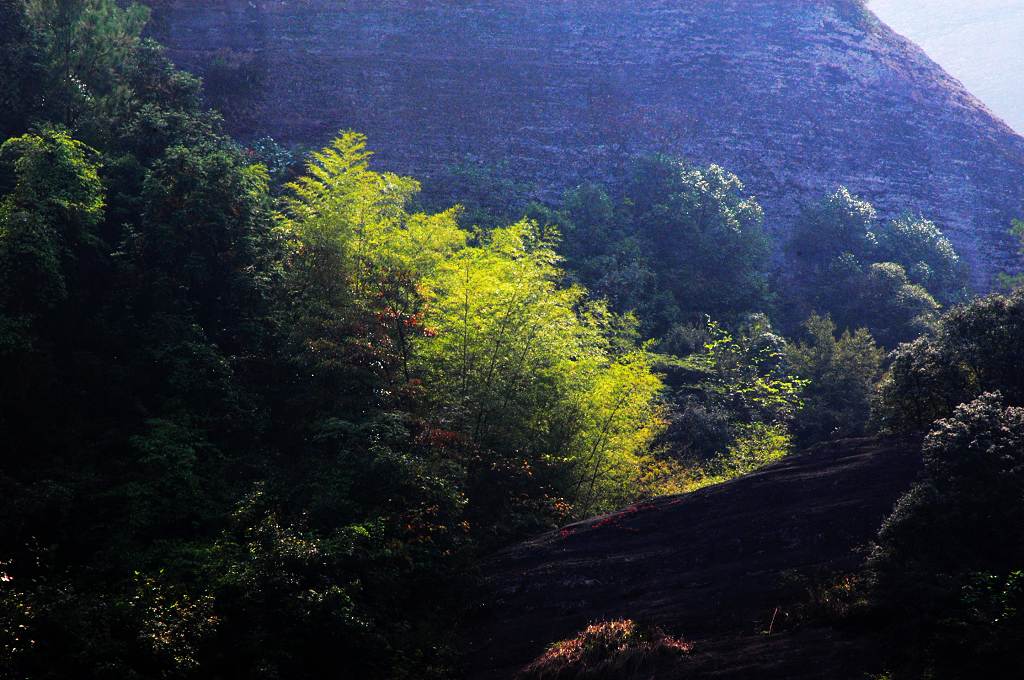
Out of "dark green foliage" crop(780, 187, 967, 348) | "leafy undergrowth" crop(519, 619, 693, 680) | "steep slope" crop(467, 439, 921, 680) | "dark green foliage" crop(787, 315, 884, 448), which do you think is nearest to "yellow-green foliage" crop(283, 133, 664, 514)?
"steep slope" crop(467, 439, 921, 680)

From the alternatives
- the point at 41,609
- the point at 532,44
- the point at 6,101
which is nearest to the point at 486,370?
the point at 41,609

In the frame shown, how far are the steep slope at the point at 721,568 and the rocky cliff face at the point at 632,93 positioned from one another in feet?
86.3

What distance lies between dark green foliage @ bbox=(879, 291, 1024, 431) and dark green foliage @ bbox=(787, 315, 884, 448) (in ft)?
35.5

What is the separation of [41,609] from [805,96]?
47.8m

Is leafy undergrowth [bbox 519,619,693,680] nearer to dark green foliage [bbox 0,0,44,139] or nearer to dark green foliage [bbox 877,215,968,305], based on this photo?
dark green foliage [bbox 0,0,44,139]

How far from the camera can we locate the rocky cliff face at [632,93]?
4003cm

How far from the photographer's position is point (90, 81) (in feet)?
73.5

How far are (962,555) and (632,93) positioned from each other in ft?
130

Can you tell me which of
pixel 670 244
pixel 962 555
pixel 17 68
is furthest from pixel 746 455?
pixel 17 68

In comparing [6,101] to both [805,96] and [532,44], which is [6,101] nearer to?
[532,44]

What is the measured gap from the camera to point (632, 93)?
151 ft

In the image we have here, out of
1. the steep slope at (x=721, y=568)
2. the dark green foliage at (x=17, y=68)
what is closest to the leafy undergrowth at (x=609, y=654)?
the steep slope at (x=721, y=568)

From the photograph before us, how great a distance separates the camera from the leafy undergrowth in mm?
10867

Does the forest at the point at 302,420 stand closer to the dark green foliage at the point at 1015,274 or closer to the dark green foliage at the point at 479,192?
the dark green foliage at the point at 479,192
